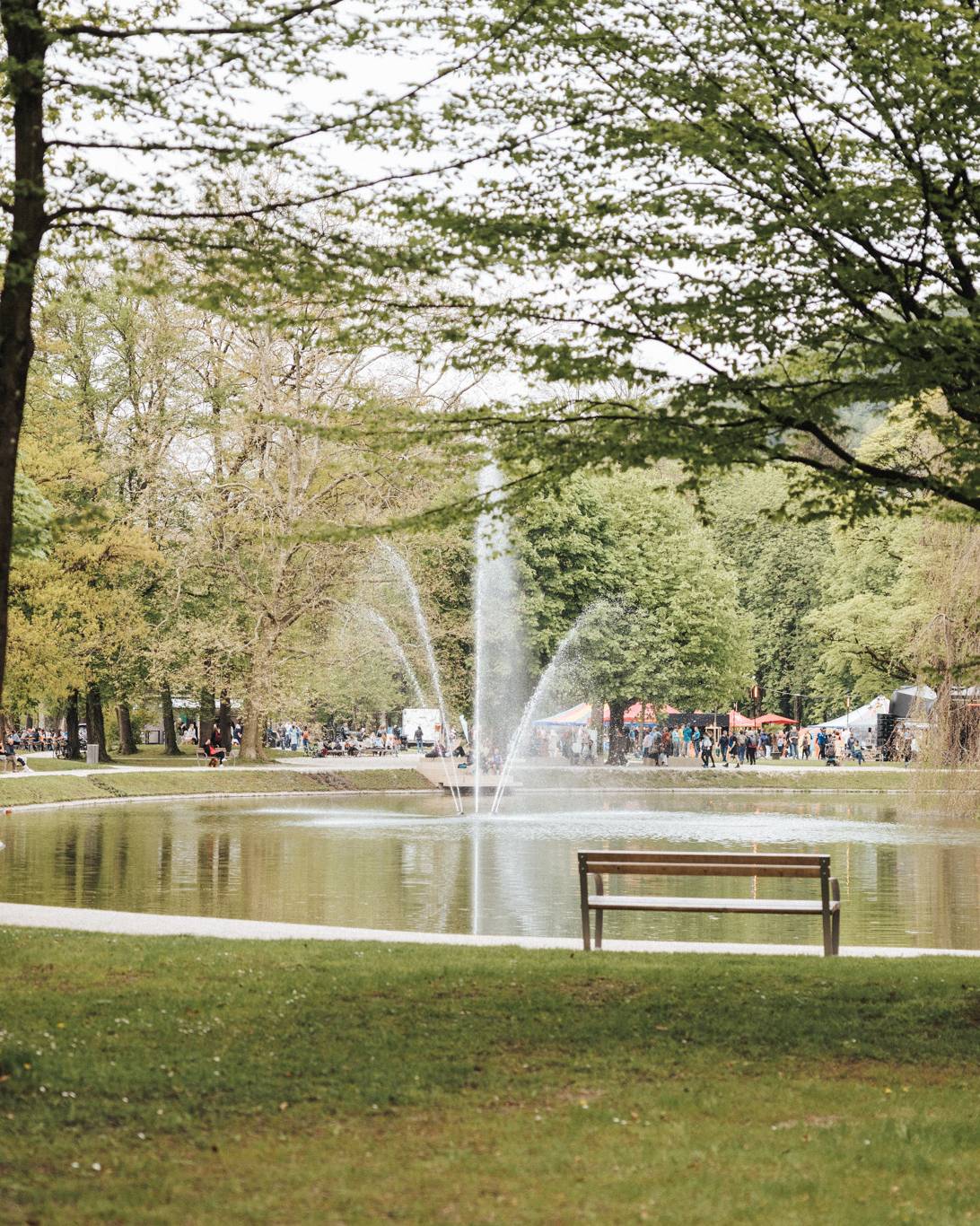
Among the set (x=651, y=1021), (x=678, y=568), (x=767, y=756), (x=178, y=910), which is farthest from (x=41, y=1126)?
(x=767, y=756)

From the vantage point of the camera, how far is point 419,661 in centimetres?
5309

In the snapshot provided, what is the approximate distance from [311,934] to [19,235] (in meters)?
8.02

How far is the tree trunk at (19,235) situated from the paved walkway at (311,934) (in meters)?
6.23

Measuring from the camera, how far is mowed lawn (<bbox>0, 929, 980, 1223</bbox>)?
245 inches

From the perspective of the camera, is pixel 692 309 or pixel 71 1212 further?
pixel 692 309

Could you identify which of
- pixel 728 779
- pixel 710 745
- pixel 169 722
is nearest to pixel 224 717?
pixel 169 722

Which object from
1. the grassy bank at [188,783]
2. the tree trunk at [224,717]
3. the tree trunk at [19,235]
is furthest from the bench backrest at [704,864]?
the tree trunk at [224,717]

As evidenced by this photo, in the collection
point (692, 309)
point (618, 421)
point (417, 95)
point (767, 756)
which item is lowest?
point (767, 756)

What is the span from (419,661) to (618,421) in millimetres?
42660

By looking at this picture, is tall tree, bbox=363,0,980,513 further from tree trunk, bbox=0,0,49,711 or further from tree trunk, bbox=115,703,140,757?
tree trunk, bbox=115,703,140,757

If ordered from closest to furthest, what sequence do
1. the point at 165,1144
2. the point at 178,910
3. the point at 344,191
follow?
the point at 165,1144
the point at 344,191
the point at 178,910

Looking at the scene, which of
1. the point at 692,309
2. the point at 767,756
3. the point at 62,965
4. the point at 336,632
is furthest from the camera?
the point at 767,756

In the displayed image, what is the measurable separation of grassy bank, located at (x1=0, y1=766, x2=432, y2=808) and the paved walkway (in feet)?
69.6

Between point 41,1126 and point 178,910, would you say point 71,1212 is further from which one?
point 178,910
